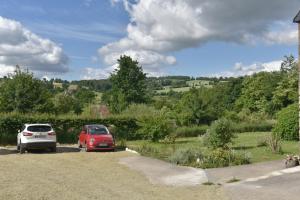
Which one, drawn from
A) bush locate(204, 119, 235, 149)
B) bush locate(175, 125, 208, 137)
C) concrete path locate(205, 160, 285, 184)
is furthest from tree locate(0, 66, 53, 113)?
concrete path locate(205, 160, 285, 184)

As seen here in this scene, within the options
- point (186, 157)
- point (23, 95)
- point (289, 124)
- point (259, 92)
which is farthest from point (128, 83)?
point (186, 157)

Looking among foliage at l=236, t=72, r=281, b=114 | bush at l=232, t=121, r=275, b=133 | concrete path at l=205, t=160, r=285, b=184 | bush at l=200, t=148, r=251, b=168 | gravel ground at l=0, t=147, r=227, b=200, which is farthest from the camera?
foliage at l=236, t=72, r=281, b=114

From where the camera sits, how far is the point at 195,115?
52500mm

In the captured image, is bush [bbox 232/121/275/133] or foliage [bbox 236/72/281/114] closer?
bush [bbox 232/121/275/133]

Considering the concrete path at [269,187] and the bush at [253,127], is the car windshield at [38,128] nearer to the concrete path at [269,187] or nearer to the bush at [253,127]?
the concrete path at [269,187]

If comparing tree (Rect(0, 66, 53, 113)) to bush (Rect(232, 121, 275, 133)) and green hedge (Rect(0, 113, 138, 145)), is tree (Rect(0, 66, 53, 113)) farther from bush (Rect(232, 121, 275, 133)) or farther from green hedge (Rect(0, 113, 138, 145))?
bush (Rect(232, 121, 275, 133))

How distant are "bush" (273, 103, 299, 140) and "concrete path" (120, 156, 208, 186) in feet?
37.3

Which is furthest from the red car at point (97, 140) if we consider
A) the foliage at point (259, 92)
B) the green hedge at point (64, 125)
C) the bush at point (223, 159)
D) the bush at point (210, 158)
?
the foliage at point (259, 92)

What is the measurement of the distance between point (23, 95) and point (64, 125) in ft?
44.3

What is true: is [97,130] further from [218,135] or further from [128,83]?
[128,83]

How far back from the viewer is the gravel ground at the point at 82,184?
39.5ft

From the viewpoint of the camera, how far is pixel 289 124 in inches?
1100

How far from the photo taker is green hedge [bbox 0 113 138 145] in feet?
105


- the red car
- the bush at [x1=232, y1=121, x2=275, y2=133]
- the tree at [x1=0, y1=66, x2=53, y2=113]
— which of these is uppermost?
the tree at [x1=0, y1=66, x2=53, y2=113]
